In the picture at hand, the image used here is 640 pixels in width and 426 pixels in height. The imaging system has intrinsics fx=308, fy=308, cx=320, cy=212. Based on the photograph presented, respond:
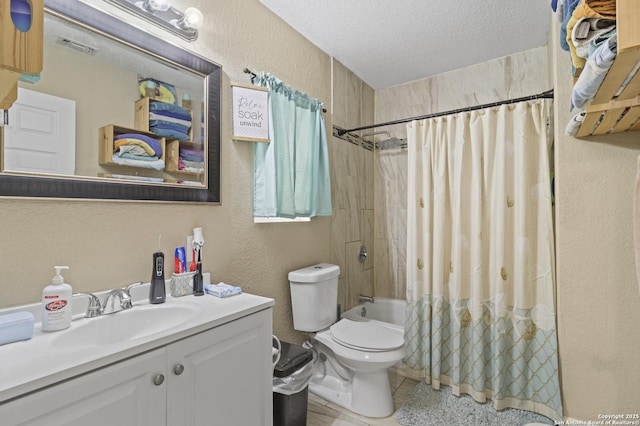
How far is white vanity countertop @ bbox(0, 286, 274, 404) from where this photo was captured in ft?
2.17

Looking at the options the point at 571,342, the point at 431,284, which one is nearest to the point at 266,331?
the point at 431,284

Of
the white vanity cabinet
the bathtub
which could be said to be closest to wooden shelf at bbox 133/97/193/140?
the white vanity cabinet

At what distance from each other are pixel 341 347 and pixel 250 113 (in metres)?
1.42

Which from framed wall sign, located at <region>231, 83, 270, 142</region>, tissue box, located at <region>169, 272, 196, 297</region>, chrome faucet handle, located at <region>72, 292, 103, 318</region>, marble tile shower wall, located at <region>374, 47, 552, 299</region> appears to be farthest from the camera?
marble tile shower wall, located at <region>374, 47, 552, 299</region>

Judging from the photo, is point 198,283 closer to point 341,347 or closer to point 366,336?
point 341,347

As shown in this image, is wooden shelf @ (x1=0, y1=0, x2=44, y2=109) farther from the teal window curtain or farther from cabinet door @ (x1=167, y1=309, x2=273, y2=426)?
the teal window curtain

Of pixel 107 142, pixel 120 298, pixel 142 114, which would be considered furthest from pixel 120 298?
pixel 142 114

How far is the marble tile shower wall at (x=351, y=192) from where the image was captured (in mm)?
2420

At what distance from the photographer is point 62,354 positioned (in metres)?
0.77

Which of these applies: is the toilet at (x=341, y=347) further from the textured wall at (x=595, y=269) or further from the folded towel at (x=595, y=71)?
the folded towel at (x=595, y=71)

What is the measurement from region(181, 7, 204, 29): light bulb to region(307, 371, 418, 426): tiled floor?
2.10 meters

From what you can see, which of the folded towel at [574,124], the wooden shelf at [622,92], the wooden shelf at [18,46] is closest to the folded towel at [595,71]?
the wooden shelf at [622,92]

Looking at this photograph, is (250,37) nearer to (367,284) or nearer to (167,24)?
(167,24)

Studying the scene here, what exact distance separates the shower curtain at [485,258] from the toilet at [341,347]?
346 millimetres
